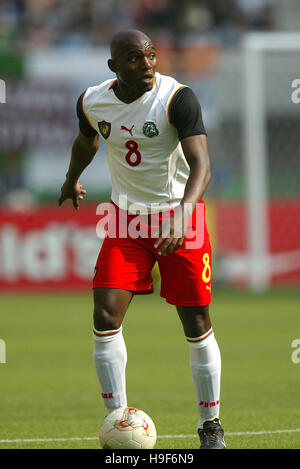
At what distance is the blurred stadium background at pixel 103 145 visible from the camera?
15906 mm

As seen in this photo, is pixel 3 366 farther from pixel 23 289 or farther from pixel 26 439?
pixel 23 289

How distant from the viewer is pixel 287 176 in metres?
18.3

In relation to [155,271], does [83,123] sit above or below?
above

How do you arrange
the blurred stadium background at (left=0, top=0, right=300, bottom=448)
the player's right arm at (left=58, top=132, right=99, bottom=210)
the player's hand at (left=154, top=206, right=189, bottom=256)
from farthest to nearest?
the blurred stadium background at (left=0, top=0, right=300, bottom=448)
the player's right arm at (left=58, top=132, right=99, bottom=210)
the player's hand at (left=154, top=206, right=189, bottom=256)

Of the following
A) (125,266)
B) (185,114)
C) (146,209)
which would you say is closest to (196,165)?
(185,114)

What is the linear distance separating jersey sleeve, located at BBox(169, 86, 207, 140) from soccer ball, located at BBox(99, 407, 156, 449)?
5.05ft

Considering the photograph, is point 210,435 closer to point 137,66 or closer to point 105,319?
point 105,319

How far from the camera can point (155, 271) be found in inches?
212

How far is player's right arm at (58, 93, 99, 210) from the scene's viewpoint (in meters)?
5.42

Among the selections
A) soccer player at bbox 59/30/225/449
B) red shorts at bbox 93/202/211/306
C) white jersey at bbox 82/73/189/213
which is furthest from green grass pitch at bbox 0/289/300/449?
white jersey at bbox 82/73/189/213

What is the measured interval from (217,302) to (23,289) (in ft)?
12.1

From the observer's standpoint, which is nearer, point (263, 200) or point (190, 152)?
point (190, 152)

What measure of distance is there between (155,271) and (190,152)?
86cm

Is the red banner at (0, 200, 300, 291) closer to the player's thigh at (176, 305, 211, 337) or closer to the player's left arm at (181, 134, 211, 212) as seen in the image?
the player's thigh at (176, 305, 211, 337)
